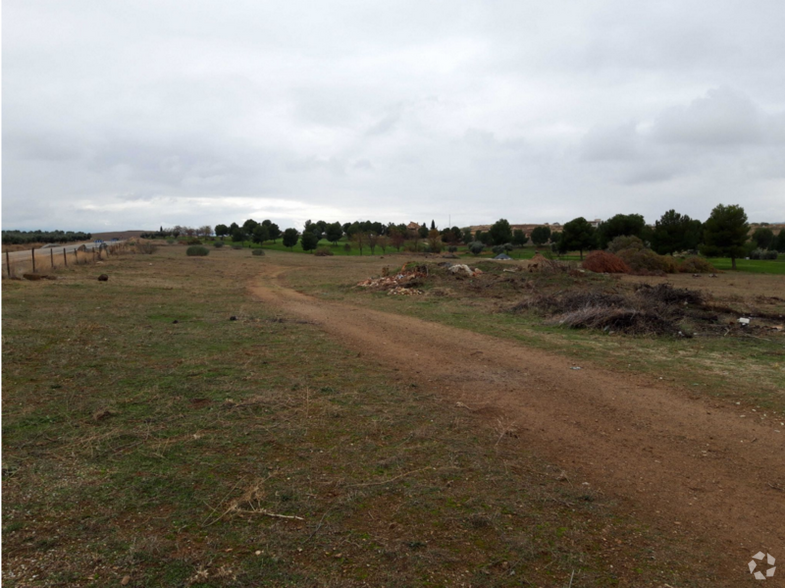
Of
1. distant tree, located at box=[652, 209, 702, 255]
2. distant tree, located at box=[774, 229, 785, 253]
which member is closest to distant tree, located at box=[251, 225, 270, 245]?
distant tree, located at box=[652, 209, 702, 255]

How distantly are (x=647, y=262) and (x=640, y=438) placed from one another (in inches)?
1279

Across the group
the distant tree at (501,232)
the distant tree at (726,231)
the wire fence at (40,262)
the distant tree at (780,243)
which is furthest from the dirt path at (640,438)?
the distant tree at (780,243)

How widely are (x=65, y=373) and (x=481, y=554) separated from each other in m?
6.46

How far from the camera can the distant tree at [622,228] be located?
160ft

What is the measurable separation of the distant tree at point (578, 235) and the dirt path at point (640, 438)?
4413cm

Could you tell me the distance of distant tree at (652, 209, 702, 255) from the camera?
45.2 metres

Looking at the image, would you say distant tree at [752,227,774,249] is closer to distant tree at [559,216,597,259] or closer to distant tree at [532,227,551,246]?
distant tree at [532,227,551,246]

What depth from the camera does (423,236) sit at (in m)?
106

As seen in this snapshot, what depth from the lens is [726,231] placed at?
126 feet

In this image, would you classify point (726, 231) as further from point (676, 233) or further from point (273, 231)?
point (273, 231)

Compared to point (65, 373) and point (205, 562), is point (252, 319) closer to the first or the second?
point (65, 373)

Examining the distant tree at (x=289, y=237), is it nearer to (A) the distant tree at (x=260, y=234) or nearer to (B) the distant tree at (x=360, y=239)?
(B) the distant tree at (x=360, y=239)

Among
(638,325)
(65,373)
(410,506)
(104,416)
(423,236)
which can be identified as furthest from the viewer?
(423,236)

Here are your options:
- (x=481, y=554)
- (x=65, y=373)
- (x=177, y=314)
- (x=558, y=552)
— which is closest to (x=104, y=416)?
(x=65, y=373)
